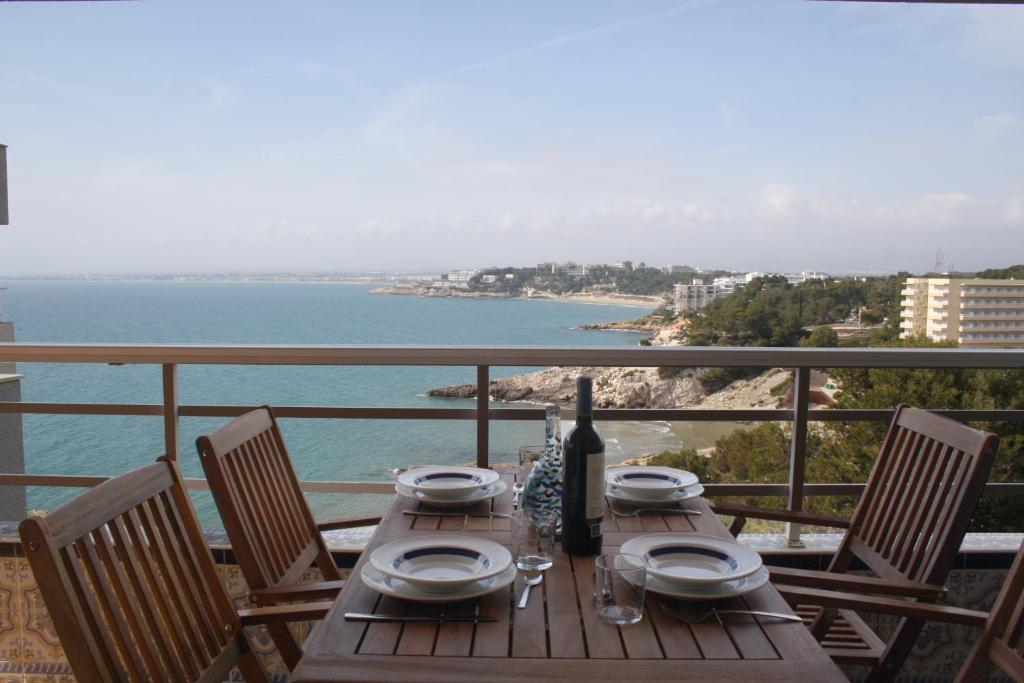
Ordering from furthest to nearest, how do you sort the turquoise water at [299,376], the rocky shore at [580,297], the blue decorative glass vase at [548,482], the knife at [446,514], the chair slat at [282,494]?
the rocky shore at [580,297] → the turquoise water at [299,376] → the chair slat at [282,494] → the knife at [446,514] → the blue decorative glass vase at [548,482]

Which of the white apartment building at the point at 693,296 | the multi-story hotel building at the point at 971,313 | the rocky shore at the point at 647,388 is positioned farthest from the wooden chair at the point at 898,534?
the white apartment building at the point at 693,296

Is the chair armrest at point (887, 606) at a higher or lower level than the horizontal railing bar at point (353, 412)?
lower

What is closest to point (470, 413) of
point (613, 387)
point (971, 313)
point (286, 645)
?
point (286, 645)

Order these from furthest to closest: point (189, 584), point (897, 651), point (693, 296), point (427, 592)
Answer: point (693, 296), point (897, 651), point (189, 584), point (427, 592)

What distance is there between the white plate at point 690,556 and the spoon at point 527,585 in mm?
192

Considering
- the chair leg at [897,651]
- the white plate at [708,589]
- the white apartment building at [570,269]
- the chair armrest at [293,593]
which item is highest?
the white apartment building at [570,269]

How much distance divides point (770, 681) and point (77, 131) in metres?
37.6

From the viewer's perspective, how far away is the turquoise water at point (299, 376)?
52.5ft

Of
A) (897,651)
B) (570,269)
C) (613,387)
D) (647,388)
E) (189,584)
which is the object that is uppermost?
(570,269)

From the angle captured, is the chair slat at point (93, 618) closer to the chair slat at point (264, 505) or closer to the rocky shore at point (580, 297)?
the chair slat at point (264, 505)

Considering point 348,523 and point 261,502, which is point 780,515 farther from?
point 261,502

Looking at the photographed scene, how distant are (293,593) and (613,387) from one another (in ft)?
27.6

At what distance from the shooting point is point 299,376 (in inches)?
1159

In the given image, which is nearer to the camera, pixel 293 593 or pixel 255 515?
pixel 293 593
